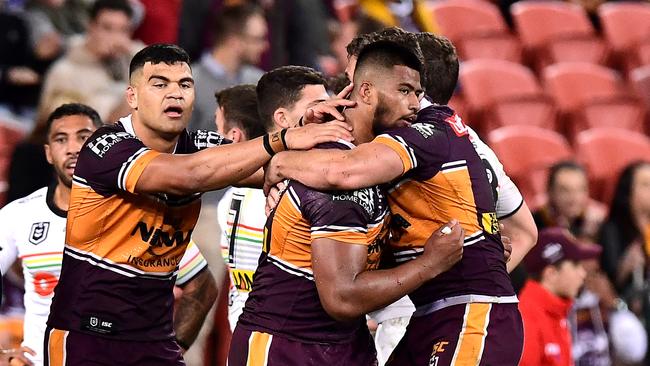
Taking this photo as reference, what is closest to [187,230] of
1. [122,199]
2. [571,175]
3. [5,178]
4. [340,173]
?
[122,199]

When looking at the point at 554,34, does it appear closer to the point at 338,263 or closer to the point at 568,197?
the point at 568,197

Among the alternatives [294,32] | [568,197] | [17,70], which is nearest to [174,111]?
[568,197]

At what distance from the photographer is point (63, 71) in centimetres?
917

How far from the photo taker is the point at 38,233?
20.0 feet

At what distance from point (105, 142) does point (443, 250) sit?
1461 mm

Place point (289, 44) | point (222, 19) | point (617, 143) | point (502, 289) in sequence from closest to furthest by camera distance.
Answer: point (502, 289) → point (222, 19) → point (289, 44) → point (617, 143)

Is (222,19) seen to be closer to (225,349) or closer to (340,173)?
(225,349)

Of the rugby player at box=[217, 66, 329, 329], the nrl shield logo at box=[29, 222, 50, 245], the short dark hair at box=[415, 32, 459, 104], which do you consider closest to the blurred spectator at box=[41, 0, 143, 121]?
the rugby player at box=[217, 66, 329, 329]

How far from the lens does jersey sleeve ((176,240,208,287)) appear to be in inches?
239

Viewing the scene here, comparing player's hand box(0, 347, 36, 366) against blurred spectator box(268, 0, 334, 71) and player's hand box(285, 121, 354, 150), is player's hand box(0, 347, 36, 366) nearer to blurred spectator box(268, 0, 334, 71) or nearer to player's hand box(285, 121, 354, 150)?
player's hand box(285, 121, 354, 150)

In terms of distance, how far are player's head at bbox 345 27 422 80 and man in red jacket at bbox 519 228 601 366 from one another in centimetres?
218

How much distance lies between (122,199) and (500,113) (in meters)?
6.91

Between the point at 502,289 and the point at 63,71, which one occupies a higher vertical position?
the point at 63,71

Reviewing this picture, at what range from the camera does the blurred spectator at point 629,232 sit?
930 cm
